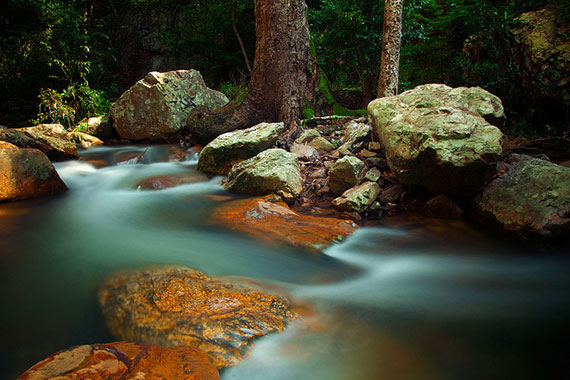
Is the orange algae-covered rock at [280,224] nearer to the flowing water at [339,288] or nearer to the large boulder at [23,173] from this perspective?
the flowing water at [339,288]

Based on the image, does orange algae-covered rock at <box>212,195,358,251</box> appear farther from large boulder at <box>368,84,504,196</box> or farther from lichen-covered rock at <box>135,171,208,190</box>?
lichen-covered rock at <box>135,171,208,190</box>

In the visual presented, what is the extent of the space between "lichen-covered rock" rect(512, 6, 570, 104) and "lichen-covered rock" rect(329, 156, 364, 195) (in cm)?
430

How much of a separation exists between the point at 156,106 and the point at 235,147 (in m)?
3.51

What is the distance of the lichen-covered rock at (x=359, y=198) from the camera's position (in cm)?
415

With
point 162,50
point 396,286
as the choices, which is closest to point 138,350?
point 396,286

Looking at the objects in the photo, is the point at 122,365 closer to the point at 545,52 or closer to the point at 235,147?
the point at 235,147

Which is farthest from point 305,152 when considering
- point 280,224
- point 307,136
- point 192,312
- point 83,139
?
point 83,139

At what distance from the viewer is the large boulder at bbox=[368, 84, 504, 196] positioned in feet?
11.5

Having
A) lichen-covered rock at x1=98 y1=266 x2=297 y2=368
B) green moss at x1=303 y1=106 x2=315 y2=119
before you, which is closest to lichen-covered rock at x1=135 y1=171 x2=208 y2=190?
green moss at x1=303 y1=106 x2=315 y2=119

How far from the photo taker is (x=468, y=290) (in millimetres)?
2555

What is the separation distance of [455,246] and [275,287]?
1.98m

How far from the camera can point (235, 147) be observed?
5.55 m

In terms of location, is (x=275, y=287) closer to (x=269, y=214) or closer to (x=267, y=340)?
(x=267, y=340)

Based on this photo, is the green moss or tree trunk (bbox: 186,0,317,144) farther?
the green moss
